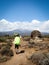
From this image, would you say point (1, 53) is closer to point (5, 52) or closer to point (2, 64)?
point (5, 52)

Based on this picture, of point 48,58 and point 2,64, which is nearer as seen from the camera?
point 48,58

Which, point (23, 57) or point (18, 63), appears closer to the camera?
point (18, 63)

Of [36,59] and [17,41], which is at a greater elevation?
[17,41]

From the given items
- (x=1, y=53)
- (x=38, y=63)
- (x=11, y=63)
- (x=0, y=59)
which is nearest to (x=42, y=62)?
(x=38, y=63)

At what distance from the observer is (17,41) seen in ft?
56.3

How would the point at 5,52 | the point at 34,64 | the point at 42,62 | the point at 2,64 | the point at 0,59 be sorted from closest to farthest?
the point at 42,62 → the point at 34,64 → the point at 2,64 → the point at 0,59 → the point at 5,52

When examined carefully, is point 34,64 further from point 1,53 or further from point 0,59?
point 1,53

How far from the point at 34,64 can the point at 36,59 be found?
0.43m

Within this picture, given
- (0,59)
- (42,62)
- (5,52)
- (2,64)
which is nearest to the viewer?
(42,62)

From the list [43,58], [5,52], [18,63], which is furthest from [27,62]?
[5,52]

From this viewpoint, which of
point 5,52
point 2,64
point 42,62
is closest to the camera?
point 42,62

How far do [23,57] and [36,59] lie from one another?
228cm

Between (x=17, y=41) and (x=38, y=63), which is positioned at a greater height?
(x=17, y=41)

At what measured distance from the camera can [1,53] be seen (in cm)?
1652
